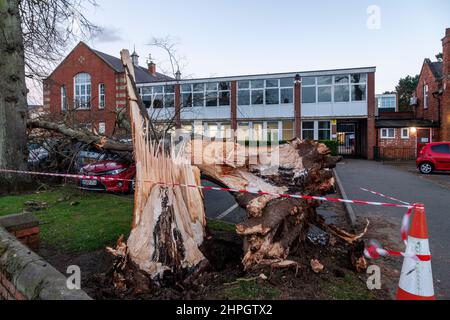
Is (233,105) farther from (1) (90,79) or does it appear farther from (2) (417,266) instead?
(2) (417,266)

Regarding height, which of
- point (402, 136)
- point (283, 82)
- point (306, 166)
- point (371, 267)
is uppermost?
point (283, 82)

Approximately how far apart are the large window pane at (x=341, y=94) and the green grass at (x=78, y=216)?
22.6 m

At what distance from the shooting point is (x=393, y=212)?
328 inches

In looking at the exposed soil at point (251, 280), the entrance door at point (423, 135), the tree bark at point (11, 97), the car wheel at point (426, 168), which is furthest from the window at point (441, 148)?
the tree bark at point (11, 97)

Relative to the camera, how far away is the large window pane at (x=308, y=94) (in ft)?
93.2

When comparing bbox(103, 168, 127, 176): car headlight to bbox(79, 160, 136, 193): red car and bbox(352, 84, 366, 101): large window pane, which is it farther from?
bbox(352, 84, 366, 101): large window pane

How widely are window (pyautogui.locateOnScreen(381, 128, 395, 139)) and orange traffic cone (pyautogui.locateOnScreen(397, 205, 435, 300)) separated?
27413 mm

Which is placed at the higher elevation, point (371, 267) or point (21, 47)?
point (21, 47)

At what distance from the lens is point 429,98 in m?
30.5

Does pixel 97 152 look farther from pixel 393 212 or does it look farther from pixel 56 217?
pixel 393 212

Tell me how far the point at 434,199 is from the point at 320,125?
19.0m

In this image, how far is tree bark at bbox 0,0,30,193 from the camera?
9.46m
